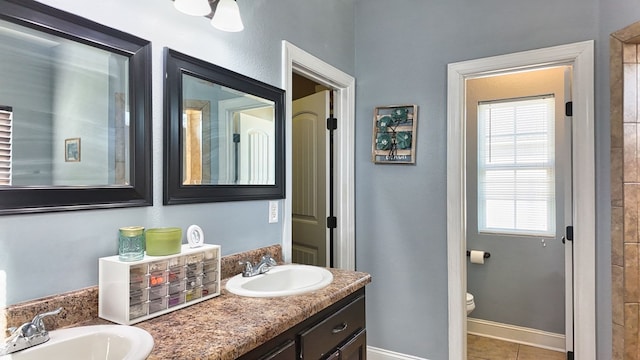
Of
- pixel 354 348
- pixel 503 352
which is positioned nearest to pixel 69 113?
pixel 354 348

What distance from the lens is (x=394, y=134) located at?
2615 millimetres

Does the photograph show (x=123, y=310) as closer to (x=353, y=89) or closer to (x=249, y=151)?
(x=249, y=151)

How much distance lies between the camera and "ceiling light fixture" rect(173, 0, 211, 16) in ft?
4.33

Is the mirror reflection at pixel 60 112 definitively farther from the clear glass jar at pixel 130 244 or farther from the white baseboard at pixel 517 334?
the white baseboard at pixel 517 334

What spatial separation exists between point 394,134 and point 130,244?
1912mm

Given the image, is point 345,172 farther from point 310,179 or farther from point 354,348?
point 354,348

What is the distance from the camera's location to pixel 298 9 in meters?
2.19

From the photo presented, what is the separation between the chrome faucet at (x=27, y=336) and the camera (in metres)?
0.88

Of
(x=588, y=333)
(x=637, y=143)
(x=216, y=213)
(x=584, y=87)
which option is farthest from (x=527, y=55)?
(x=216, y=213)

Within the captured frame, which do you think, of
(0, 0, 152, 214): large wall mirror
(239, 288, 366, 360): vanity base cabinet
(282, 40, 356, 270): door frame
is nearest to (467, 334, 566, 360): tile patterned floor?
(282, 40, 356, 270): door frame

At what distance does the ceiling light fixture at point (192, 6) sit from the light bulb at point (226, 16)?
0.28ft

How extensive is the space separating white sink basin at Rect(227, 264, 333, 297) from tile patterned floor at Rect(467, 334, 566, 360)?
6.01 feet

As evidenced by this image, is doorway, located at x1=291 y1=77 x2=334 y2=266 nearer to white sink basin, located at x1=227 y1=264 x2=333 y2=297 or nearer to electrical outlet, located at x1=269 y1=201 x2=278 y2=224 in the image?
electrical outlet, located at x1=269 y1=201 x2=278 y2=224

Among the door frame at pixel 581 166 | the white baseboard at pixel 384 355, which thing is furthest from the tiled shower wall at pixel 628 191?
the white baseboard at pixel 384 355
